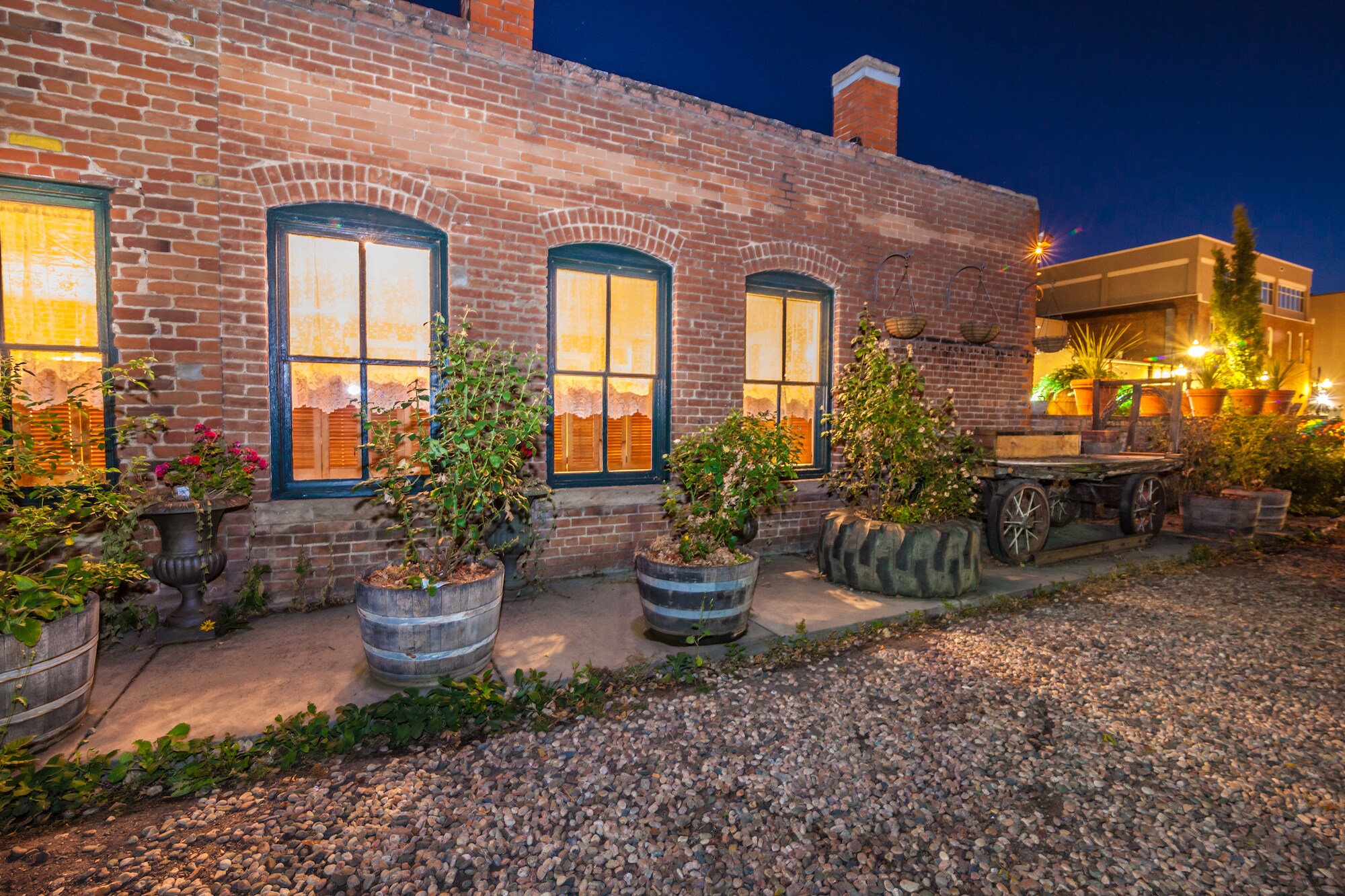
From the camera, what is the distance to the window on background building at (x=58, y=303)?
12.1 feet

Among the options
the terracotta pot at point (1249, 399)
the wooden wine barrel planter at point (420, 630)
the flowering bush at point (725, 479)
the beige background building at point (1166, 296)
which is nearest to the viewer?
the wooden wine barrel planter at point (420, 630)

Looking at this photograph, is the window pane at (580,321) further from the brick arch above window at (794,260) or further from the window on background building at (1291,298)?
the window on background building at (1291,298)

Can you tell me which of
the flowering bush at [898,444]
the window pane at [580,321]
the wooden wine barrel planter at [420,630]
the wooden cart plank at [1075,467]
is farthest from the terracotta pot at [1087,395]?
the wooden wine barrel planter at [420,630]

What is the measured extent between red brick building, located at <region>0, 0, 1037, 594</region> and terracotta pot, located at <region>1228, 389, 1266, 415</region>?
21.9ft

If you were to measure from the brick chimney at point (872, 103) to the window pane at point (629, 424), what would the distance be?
154 inches

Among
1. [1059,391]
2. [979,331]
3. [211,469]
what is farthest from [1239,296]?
[211,469]

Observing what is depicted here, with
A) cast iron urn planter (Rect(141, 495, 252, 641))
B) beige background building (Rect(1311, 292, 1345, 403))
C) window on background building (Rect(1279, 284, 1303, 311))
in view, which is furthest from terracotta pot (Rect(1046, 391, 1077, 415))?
beige background building (Rect(1311, 292, 1345, 403))

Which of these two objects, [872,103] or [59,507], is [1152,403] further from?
[59,507]

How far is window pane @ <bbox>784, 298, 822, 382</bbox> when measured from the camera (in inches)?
246

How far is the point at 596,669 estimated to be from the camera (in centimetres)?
336

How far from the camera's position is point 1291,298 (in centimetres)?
2666

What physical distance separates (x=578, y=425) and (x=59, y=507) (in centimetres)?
322

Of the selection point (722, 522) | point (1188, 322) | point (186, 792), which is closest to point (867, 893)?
point (722, 522)

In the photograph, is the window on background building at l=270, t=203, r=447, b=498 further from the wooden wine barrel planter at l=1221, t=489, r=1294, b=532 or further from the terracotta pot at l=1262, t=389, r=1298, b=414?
the terracotta pot at l=1262, t=389, r=1298, b=414
